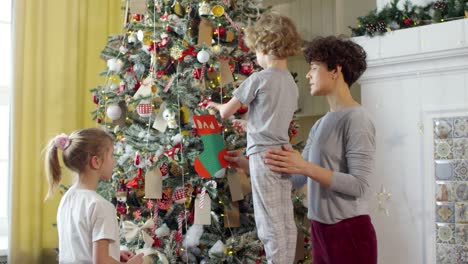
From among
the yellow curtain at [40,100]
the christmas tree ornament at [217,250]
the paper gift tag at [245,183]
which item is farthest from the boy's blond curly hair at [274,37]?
the yellow curtain at [40,100]

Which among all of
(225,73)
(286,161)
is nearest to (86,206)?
(286,161)

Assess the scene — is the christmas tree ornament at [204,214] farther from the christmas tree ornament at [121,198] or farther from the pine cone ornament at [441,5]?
the pine cone ornament at [441,5]

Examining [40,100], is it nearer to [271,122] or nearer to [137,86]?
[137,86]

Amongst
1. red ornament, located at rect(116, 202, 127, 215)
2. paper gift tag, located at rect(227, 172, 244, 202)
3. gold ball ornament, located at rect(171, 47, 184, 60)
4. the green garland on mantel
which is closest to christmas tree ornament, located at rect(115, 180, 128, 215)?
red ornament, located at rect(116, 202, 127, 215)

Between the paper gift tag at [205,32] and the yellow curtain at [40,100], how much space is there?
130 cm

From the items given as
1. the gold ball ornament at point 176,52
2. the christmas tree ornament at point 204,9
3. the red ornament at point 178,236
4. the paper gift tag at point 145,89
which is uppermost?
the christmas tree ornament at point 204,9

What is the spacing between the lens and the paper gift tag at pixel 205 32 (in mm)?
3482

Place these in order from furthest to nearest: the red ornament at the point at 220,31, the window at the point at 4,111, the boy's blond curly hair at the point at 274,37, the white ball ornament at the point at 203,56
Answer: the window at the point at 4,111 < the red ornament at the point at 220,31 < the white ball ornament at the point at 203,56 < the boy's blond curly hair at the point at 274,37

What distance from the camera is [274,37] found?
2.57m

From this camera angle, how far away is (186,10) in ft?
11.8

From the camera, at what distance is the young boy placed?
96.7 inches

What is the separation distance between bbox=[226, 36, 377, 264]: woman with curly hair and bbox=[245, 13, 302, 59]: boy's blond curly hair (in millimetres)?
286

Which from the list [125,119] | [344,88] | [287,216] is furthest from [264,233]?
[125,119]

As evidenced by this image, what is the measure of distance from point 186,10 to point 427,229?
2.18 m
